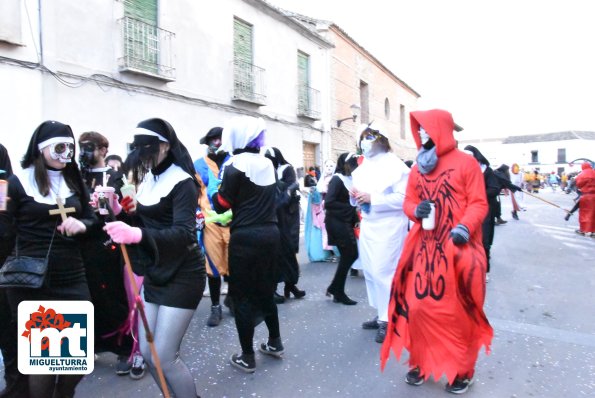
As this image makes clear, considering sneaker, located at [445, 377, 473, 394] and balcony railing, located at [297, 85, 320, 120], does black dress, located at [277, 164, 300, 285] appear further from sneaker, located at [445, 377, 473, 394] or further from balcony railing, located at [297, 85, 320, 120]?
balcony railing, located at [297, 85, 320, 120]

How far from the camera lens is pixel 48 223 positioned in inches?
106

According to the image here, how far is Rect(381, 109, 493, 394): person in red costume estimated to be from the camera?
3074mm

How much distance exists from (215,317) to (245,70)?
1139cm

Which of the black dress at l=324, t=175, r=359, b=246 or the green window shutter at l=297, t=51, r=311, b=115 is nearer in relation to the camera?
the black dress at l=324, t=175, r=359, b=246

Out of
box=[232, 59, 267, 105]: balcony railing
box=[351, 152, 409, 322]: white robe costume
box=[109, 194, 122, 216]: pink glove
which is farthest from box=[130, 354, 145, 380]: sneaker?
box=[232, 59, 267, 105]: balcony railing

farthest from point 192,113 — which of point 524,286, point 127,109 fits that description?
point 524,286

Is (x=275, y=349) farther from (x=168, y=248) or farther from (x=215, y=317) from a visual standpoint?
(x=168, y=248)

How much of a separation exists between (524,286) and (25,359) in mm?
6057

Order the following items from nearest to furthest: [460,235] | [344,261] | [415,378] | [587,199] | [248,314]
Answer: [460,235] → [415,378] → [248,314] → [344,261] → [587,199]

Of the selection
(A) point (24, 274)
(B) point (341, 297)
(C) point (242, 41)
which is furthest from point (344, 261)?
(C) point (242, 41)

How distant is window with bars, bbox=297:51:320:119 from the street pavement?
12562 millimetres

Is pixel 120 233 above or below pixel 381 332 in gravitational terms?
above

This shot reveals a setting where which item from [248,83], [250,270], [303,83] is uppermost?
[303,83]

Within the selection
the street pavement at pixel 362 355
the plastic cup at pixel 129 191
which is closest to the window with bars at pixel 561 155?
the street pavement at pixel 362 355
